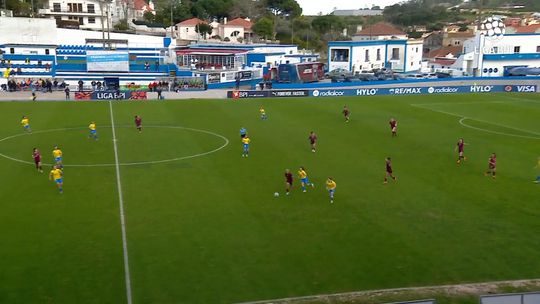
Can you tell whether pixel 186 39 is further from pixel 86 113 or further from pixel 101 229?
pixel 101 229

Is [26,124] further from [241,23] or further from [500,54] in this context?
[241,23]

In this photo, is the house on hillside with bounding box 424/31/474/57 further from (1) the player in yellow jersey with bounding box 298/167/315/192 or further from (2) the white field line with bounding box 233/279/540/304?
(2) the white field line with bounding box 233/279/540/304

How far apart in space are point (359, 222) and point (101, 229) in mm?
10458

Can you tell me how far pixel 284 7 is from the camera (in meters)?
154

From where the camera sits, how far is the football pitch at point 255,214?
17.5 meters

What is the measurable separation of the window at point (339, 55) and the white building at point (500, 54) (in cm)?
2084

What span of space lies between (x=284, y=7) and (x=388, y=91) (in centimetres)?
8962

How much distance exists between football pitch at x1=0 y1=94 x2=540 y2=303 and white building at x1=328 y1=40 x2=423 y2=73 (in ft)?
196

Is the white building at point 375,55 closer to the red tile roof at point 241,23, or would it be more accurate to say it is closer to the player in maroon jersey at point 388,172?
the red tile roof at point 241,23

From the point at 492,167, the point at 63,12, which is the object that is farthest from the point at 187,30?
the point at 492,167

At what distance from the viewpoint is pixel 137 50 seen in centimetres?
9225

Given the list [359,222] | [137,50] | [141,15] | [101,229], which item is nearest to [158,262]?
[101,229]

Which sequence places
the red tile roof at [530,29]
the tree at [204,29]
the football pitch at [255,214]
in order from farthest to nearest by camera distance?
the tree at [204,29] < the red tile roof at [530,29] < the football pitch at [255,214]

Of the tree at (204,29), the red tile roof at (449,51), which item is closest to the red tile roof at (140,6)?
the tree at (204,29)
